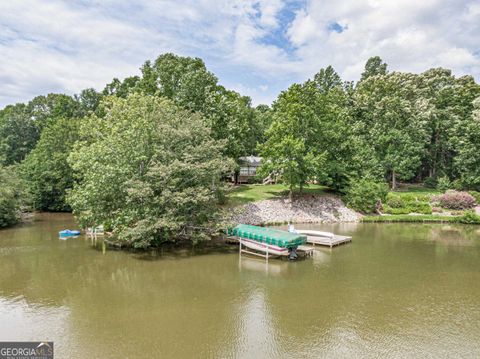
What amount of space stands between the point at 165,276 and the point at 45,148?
27881 mm

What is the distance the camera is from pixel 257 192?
38.6 meters

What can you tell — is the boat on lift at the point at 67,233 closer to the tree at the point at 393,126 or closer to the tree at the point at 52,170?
the tree at the point at 52,170

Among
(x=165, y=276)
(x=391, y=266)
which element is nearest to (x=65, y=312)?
(x=165, y=276)

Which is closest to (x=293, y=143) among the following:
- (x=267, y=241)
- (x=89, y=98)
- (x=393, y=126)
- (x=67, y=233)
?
(x=267, y=241)

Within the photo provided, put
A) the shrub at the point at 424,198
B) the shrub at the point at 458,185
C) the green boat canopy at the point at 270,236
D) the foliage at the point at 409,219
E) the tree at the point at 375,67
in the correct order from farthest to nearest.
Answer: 1. the tree at the point at 375,67
2. the shrub at the point at 458,185
3. the shrub at the point at 424,198
4. the foliage at the point at 409,219
5. the green boat canopy at the point at 270,236

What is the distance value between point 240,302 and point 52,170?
100ft

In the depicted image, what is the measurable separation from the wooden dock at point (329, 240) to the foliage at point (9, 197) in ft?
81.0

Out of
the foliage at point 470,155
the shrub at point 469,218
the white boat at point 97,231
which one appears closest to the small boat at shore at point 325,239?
the white boat at point 97,231

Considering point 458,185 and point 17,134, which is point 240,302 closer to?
point 458,185

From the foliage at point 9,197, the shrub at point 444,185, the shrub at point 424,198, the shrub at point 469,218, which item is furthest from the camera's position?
the shrub at point 444,185

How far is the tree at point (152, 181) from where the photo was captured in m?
21.7

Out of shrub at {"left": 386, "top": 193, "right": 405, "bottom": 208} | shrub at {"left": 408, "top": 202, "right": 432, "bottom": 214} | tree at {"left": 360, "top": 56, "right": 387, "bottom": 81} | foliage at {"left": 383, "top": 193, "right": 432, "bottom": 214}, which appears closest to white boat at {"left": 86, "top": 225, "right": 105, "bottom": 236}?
foliage at {"left": 383, "top": 193, "right": 432, "bottom": 214}

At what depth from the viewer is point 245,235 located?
22.5 meters

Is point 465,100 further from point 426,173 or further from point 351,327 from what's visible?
point 351,327
